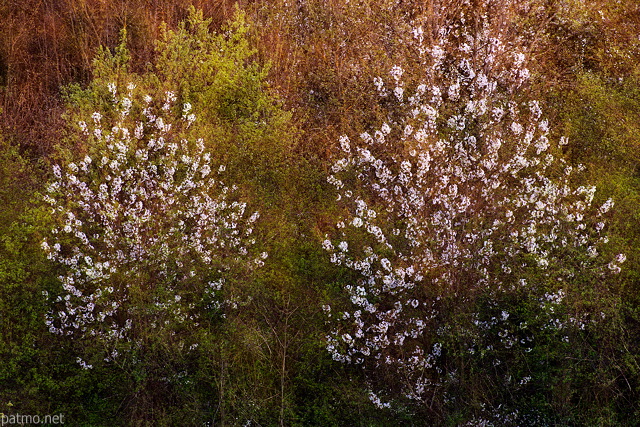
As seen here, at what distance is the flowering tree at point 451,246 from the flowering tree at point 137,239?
1838 millimetres

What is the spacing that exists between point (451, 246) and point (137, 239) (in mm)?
4141

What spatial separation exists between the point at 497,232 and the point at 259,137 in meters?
4.76

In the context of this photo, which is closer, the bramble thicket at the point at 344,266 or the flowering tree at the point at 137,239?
the bramble thicket at the point at 344,266

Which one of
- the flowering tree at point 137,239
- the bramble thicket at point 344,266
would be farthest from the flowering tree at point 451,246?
the flowering tree at point 137,239

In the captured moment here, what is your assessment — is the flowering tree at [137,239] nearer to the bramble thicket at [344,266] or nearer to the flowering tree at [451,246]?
the bramble thicket at [344,266]

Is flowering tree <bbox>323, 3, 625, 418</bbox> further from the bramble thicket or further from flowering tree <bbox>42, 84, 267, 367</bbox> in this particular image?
flowering tree <bbox>42, 84, 267, 367</bbox>

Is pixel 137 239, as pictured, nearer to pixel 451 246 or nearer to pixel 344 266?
pixel 344 266

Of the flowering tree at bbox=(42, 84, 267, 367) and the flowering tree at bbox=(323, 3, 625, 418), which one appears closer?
the flowering tree at bbox=(323, 3, 625, 418)

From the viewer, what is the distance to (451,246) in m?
9.84

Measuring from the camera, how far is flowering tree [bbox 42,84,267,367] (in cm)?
1046

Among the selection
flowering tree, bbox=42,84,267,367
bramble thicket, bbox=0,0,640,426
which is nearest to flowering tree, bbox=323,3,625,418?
bramble thicket, bbox=0,0,640,426

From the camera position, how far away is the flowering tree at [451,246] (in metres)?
9.83

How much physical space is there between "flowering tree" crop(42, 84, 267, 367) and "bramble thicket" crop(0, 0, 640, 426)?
1.6 inches

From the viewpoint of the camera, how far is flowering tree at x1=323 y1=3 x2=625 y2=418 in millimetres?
9828
